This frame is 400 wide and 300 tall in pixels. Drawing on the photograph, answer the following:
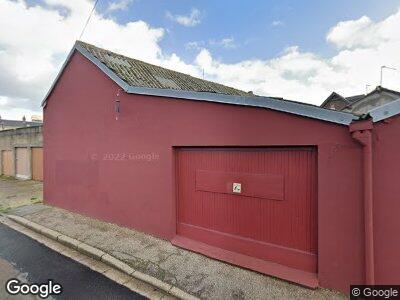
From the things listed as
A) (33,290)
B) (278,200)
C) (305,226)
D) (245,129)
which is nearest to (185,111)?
(245,129)

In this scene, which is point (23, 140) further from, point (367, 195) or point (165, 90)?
point (367, 195)

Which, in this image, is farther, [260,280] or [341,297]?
[260,280]

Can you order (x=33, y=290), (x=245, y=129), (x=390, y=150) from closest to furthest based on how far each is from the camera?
(x=390, y=150)
(x=33, y=290)
(x=245, y=129)

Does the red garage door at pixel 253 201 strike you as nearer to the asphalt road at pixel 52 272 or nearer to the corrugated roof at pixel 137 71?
the asphalt road at pixel 52 272

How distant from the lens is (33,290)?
4.18 m

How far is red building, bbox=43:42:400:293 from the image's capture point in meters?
3.48

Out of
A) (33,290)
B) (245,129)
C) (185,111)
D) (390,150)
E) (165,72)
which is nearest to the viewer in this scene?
(390,150)

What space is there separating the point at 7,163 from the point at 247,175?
19.8 m

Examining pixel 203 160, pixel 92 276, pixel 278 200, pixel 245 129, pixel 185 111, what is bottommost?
pixel 92 276

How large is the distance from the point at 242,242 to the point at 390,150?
2824 mm

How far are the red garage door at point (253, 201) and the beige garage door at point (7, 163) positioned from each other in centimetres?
1727

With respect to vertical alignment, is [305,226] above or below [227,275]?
above

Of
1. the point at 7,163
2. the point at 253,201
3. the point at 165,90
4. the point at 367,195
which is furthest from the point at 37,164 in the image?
the point at 367,195

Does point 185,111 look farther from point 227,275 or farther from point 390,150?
point 390,150
